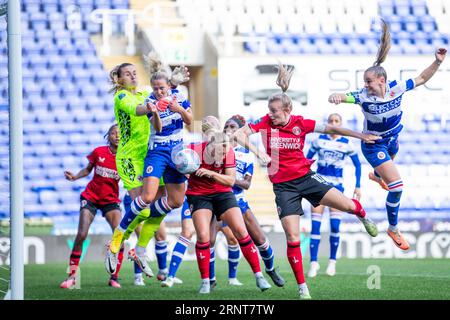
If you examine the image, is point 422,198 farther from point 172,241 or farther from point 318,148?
point 318,148

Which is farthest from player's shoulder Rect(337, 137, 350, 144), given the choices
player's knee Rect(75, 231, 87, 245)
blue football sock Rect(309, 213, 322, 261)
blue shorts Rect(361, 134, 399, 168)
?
player's knee Rect(75, 231, 87, 245)

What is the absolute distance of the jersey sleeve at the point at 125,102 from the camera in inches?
401

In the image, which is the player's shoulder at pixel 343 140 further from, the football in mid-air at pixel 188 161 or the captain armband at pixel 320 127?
the football in mid-air at pixel 188 161

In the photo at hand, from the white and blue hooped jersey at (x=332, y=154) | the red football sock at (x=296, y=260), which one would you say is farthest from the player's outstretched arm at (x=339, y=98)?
the white and blue hooped jersey at (x=332, y=154)

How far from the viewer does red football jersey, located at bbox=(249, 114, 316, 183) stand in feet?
32.9

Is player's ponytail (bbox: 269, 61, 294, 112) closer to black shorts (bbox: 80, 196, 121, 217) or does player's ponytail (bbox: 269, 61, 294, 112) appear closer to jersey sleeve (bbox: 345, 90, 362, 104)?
jersey sleeve (bbox: 345, 90, 362, 104)

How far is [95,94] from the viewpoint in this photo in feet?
68.9

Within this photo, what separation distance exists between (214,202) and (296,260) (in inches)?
41.0

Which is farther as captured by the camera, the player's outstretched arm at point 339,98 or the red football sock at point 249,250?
the red football sock at point 249,250

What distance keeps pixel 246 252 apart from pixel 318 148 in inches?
134

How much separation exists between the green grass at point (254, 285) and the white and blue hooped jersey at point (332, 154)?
1.34 meters

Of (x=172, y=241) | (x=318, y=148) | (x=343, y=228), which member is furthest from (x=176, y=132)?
(x=343, y=228)

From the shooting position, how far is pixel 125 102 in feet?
33.7

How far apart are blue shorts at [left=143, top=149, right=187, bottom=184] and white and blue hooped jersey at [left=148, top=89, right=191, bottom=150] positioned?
3.0 inches
